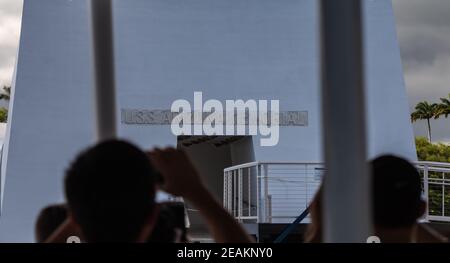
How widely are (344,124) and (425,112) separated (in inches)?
40.5

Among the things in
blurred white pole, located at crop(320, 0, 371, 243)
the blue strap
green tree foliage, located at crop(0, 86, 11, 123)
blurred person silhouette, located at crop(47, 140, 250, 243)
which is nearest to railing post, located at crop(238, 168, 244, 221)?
the blue strap

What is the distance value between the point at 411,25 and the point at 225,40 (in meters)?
0.89

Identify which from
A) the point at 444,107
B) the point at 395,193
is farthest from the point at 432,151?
the point at 395,193

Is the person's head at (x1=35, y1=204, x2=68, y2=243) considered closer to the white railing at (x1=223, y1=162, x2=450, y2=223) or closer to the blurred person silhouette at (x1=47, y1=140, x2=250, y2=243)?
the blurred person silhouette at (x1=47, y1=140, x2=250, y2=243)

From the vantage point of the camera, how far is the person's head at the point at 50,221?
1490mm

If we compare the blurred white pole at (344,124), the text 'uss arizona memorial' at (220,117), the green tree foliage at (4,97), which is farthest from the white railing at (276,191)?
the green tree foliage at (4,97)

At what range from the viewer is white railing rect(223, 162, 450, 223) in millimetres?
2172

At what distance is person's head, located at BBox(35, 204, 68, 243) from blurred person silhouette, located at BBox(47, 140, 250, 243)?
263 millimetres

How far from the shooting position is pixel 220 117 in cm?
261

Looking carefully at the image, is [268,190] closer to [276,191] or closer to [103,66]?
[276,191]

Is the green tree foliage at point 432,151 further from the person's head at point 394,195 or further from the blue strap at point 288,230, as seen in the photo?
the person's head at point 394,195

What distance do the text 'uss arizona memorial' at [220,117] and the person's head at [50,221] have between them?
2.14 ft
